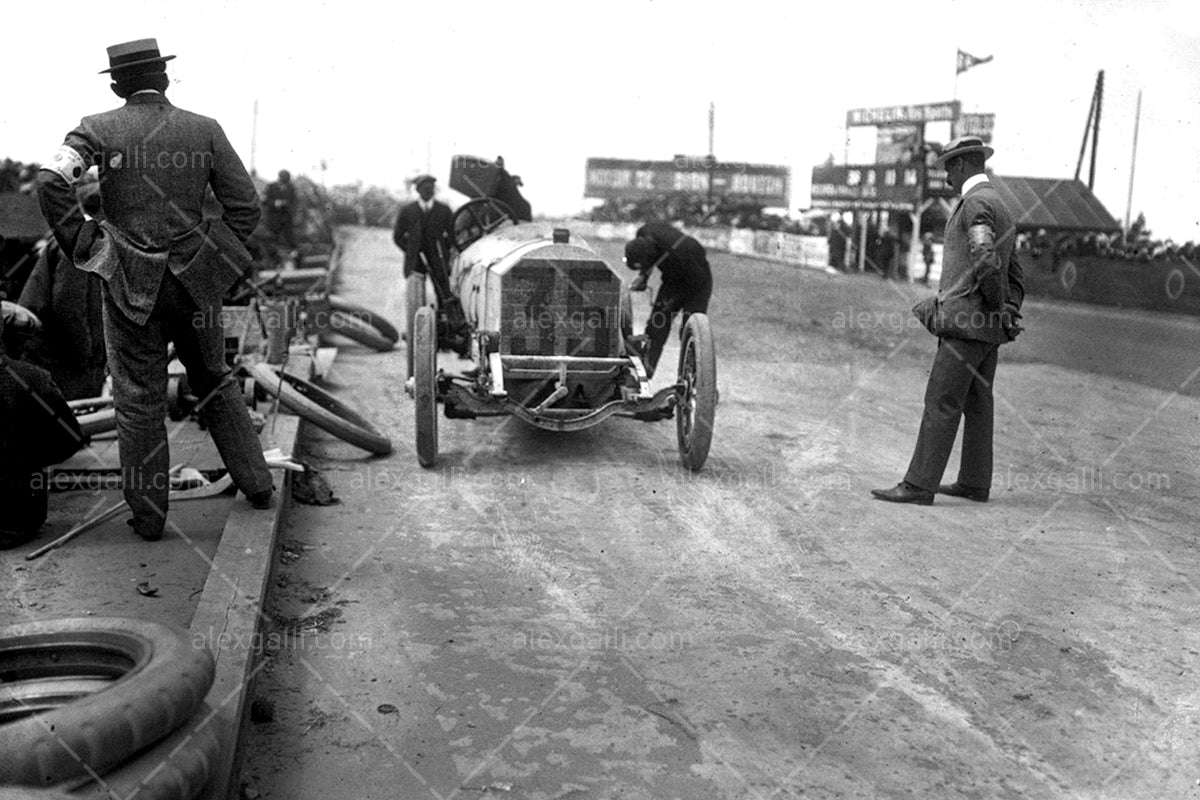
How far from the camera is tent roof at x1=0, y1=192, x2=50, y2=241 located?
30.7ft

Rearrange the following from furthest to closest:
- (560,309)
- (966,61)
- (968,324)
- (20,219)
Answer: (966,61)
(20,219)
(560,309)
(968,324)

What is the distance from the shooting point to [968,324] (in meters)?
6.33

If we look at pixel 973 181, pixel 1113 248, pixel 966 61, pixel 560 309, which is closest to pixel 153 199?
pixel 560 309

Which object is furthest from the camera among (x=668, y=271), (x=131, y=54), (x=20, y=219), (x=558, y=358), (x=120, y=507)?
(x=20, y=219)

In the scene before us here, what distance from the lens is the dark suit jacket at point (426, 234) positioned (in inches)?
413

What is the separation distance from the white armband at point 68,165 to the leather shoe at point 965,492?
4.87 m

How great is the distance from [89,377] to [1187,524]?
22.1ft

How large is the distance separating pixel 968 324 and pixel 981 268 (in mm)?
333

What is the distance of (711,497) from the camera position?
6484mm

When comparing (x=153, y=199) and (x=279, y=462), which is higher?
(x=153, y=199)

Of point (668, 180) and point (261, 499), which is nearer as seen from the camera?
point (261, 499)

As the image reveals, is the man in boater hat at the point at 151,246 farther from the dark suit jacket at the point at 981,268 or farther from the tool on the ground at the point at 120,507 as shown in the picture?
the dark suit jacket at the point at 981,268

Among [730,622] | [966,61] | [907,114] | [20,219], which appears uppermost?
[966,61]

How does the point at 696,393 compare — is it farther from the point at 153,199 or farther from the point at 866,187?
the point at 866,187
